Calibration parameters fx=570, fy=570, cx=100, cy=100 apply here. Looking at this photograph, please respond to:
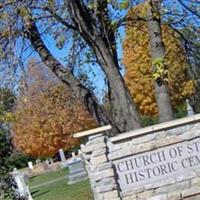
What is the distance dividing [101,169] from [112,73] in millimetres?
2387

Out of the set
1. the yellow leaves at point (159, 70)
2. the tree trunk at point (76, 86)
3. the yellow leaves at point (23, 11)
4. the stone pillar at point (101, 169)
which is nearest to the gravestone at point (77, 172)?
the tree trunk at point (76, 86)

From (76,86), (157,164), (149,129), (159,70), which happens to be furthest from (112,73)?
(157,164)

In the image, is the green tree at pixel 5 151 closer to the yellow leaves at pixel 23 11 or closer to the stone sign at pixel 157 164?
the yellow leaves at pixel 23 11

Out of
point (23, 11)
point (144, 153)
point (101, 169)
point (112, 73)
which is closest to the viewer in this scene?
point (101, 169)

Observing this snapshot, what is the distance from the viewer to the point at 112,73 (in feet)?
35.1

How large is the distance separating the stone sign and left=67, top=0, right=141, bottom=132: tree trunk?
1.67m

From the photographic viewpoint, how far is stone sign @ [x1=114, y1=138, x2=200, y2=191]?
29.5 ft

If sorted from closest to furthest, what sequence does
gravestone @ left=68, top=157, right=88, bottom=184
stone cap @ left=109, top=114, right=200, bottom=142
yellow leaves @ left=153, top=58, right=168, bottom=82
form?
stone cap @ left=109, top=114, right=200, bottom=142
yellow leaves @ left=153, top=58, right=168, bottom=82
gravestone @ left=68, top=157, right=88, bottom=184

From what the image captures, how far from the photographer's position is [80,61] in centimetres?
1316

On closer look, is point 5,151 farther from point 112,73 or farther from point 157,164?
point 157,164

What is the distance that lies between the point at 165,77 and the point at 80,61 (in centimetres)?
299

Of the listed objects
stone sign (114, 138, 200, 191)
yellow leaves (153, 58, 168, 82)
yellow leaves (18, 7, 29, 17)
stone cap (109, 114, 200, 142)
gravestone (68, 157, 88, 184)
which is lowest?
gravestone (68, 157, 88, 184)

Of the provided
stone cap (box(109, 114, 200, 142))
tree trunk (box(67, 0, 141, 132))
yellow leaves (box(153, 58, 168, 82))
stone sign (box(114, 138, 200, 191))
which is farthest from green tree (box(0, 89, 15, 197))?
yellow leaves (box(153, 58, 168, 82))

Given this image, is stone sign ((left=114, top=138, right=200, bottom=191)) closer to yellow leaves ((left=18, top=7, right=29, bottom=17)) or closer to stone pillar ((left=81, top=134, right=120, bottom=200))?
stone pillar ((left=81, top=134, right=120, bottom=200))
